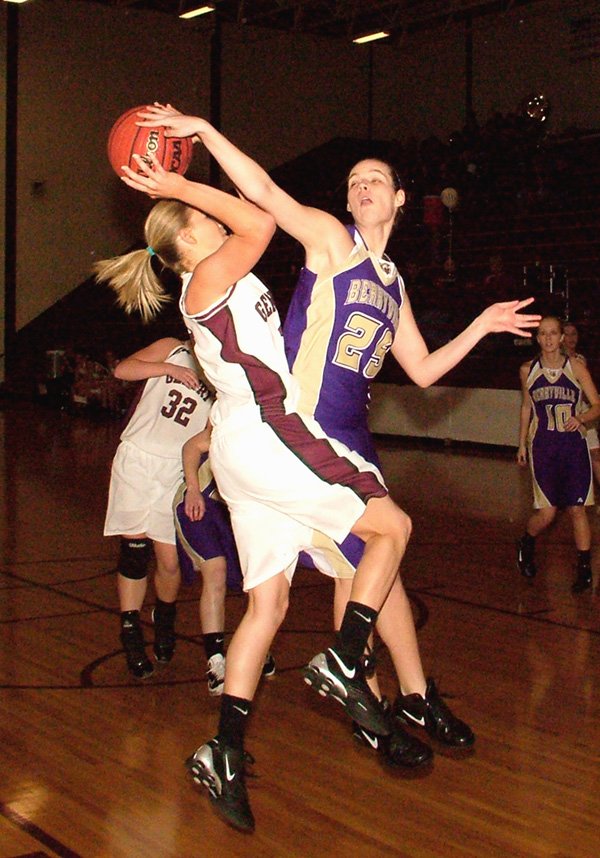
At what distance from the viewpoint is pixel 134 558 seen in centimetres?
482

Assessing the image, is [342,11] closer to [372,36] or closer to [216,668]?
[372,36]

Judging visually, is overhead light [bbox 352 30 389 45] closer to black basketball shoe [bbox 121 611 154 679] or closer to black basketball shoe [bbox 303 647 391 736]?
black basketball shoe [bbox 121 611 154 679]

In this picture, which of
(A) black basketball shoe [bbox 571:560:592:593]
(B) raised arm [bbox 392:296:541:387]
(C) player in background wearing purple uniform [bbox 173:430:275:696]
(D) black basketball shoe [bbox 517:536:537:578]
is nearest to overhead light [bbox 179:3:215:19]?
(D) black basketball shoe [bbox 517:536:537:578]

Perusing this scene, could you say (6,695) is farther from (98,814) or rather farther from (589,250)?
(589,250)

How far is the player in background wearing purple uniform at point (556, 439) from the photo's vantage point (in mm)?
6758

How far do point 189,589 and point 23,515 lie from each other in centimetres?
301

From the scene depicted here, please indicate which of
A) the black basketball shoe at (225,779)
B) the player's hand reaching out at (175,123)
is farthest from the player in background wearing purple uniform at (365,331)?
the black basketball shoe at (225,779)

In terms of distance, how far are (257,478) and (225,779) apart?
830 mm

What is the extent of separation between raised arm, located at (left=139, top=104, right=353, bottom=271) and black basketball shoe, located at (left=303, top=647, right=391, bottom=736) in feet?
4.04

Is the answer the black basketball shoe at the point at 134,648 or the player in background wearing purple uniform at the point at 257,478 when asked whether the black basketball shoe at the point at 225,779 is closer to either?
the player in background wearing purple uniform at the point at 257,478

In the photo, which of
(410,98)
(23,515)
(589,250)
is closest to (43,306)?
(410,98)

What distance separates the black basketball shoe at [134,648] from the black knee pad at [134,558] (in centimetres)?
Result: 17

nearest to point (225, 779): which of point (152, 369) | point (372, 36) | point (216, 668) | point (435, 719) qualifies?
point (435, 719)

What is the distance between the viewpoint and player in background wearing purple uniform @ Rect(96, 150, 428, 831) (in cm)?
319
